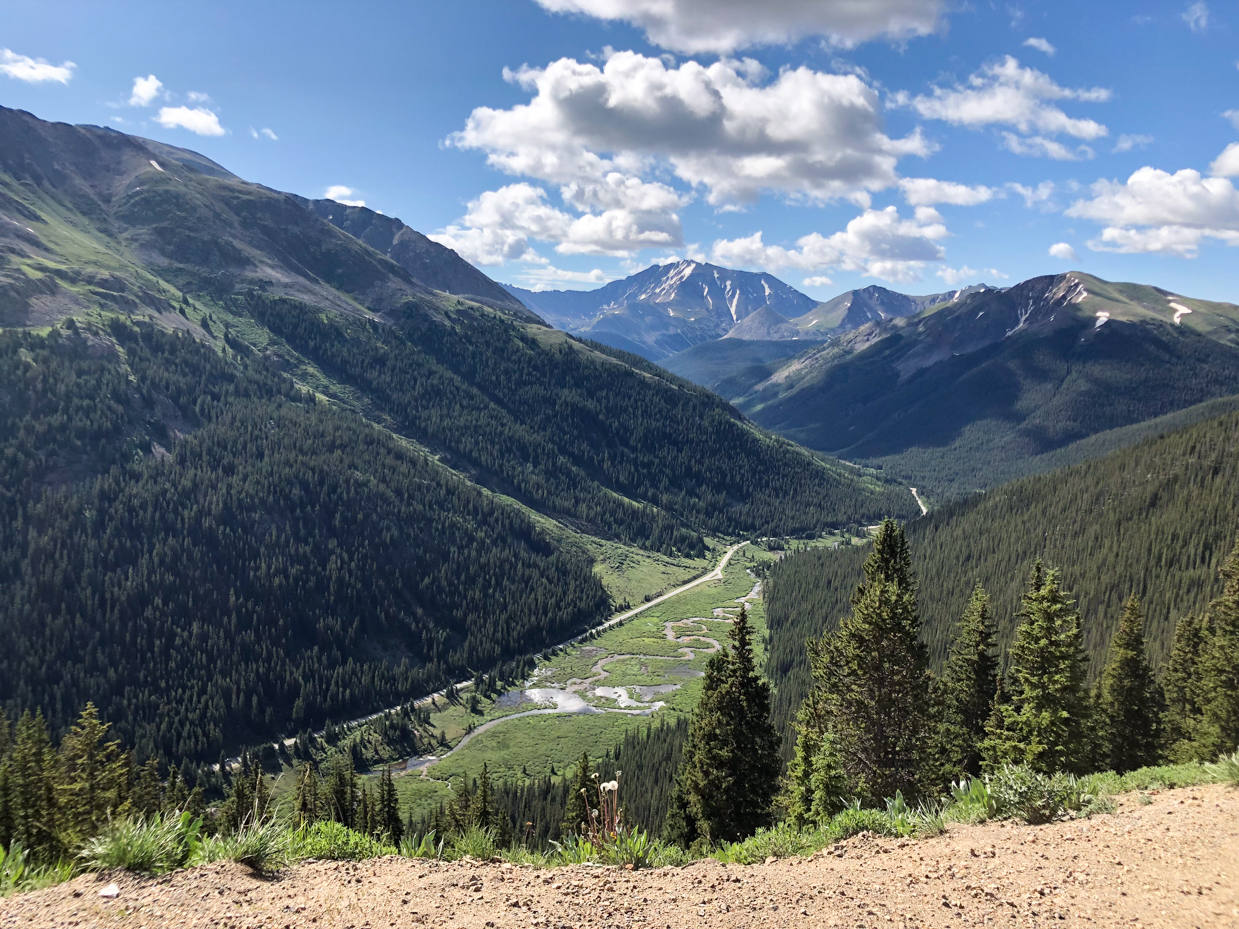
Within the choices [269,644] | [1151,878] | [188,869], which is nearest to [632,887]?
[188,869]

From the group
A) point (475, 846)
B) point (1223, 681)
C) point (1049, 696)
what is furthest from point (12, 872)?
point (1223, 681)

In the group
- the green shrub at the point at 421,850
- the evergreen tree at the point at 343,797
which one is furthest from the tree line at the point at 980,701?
the evergreen tree at the point at 343,797

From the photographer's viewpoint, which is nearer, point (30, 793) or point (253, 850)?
point (253, 850)

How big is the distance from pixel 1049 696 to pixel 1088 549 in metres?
128

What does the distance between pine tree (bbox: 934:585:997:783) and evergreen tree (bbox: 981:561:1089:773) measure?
13.6ft

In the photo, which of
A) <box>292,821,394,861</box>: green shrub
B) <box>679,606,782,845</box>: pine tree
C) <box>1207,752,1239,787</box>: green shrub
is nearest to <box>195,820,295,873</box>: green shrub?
<box>292,821,394,861</box>: green shrub

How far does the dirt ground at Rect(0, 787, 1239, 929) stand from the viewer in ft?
29.5

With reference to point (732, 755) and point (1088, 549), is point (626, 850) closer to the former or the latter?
point (732, 755)

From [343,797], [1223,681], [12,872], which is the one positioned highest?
[12,872]

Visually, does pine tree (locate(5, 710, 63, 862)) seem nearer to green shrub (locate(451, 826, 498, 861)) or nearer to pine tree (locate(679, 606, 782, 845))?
pine tree (locate(679, 606, 782, 845))

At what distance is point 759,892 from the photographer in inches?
414

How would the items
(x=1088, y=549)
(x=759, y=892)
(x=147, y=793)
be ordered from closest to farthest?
(x=759, y=892) → (x=147, y=793) → (x=1088, y=549)

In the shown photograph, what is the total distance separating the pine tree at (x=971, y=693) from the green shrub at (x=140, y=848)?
39.2 metres

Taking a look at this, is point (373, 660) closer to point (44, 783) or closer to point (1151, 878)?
point (44, 783)
